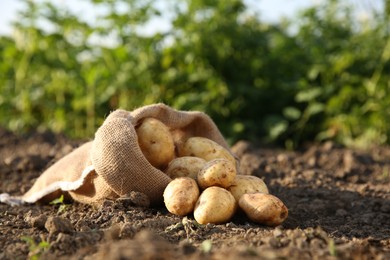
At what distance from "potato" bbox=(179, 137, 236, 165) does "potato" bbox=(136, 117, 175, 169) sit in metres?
0.13

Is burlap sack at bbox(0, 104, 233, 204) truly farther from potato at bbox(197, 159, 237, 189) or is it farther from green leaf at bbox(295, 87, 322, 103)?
green leaf at bbox(295, 87, 322, 103)

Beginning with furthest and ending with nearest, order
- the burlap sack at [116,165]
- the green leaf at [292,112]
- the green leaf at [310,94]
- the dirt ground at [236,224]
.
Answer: the green leaf at [292,112] → the green leaf at [310,94] → the burlap sack at [116,165] → the dirt ground at [236,224]

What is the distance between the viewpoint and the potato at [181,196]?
335cm

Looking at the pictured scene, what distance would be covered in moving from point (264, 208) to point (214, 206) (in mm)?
272

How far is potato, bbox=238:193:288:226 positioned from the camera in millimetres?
3301

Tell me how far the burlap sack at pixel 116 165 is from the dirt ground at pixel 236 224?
0.11 m

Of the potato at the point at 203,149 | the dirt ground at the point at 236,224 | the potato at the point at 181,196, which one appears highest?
the potato at the point at 203,149

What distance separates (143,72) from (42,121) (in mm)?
2109

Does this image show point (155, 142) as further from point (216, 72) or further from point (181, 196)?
point (216, 72)

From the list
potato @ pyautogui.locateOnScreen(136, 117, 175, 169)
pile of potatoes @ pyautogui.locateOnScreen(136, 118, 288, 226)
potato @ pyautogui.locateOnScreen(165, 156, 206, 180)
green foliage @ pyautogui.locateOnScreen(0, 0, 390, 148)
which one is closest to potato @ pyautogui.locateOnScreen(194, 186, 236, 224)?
pile of potatoes @ pyautogui.locateOnScreen(136, 118, 288, 226)

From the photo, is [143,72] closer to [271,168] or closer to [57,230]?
[271,168]

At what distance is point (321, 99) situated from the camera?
7.88m

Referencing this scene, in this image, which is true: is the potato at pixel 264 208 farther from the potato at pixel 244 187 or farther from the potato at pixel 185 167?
the potato at pixel 185 167

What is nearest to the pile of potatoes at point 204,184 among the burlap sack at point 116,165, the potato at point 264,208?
the potato at point 264,208
